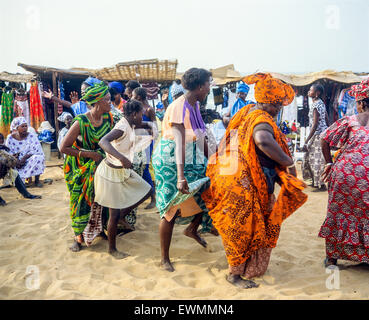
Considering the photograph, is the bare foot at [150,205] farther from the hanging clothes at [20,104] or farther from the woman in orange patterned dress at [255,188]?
the hanging clothes at [20,104]

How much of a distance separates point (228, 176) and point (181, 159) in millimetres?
450

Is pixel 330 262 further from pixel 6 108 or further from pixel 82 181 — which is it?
pixel 6 108

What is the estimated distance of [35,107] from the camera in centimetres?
1059

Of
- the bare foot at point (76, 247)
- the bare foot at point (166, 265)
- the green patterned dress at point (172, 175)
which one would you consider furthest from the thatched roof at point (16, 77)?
the bare foot at point (166, 265)

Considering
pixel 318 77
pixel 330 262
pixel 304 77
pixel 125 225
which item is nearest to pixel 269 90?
pixel 330 262

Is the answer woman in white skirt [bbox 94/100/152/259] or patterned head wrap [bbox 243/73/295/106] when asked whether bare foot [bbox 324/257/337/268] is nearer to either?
patterned head wrap [bbox 243/73/295/106]

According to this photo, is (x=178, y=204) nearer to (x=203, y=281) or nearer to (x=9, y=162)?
(x=203, y=281)

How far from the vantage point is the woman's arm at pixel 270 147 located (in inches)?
101

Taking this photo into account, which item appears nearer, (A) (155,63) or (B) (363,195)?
(B) (363,195)

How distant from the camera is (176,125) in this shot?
113 inches

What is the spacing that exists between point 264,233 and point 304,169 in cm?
462

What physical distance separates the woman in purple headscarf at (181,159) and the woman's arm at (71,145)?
2.83 feet

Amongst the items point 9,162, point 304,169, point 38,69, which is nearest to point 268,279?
point 304,169

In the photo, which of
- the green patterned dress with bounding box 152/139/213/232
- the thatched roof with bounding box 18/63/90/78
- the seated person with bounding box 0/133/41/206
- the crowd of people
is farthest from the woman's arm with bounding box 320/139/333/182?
the thatched roof with bounding box 18/63/90/78
